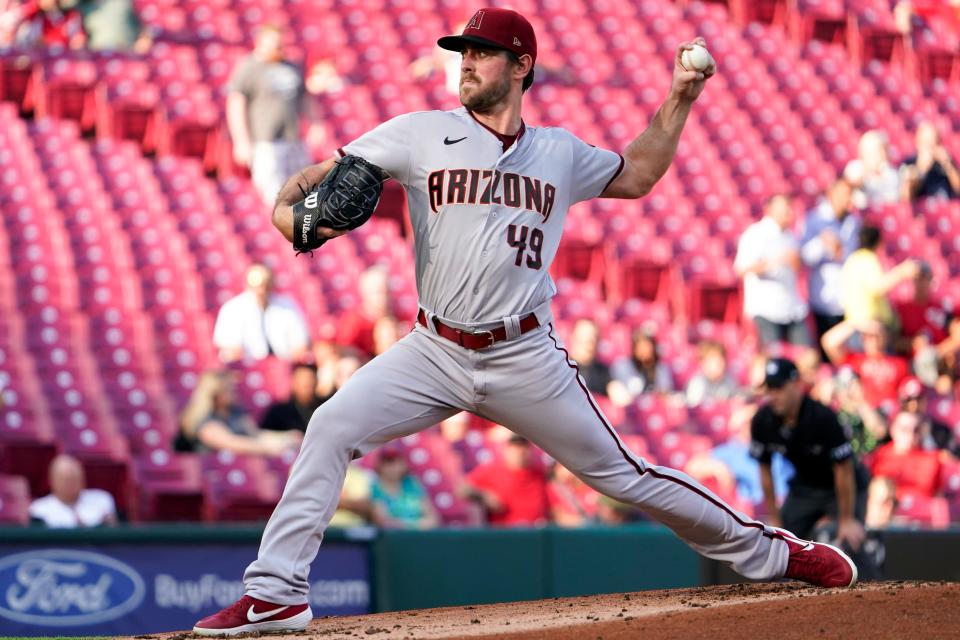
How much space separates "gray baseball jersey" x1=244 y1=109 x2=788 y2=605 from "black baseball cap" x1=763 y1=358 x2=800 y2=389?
6.58ft

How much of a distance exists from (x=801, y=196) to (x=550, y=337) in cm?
835

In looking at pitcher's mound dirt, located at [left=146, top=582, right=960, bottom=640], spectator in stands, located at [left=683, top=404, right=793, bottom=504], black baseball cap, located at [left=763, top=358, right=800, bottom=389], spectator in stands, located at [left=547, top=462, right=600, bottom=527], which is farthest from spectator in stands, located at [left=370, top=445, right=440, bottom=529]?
pitcher's mound dirt, located at [left=146, top=582, right=960, bottom=640]

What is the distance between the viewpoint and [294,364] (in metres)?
8.02

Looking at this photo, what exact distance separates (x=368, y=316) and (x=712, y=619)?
4.84 meters

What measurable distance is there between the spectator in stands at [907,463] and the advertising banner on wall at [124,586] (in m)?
3.74

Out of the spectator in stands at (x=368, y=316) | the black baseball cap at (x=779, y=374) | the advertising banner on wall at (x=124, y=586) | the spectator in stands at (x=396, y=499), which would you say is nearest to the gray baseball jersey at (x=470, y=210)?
the black baseball cap at (x=779, y=374)

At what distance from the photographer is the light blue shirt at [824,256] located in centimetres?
1024

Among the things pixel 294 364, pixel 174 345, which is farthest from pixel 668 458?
pixel 174 345

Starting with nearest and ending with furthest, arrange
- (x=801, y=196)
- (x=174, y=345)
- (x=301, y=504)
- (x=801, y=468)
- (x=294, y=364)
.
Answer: (x=301, y=504) < (x=801, y=468) < (x=294, y=364) < (x=174, y=345) < (x=801, y=196)

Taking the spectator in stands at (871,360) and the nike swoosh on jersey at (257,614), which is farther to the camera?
the spectator in stands at (871,360)

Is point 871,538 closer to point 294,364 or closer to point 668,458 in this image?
point 668,458

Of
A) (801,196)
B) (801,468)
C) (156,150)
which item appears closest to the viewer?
(801,468)

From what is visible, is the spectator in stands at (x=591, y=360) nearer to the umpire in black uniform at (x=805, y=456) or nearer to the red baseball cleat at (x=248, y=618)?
the umpire in black uniform at (x=805, y=456)

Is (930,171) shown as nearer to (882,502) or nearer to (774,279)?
(774,279)
